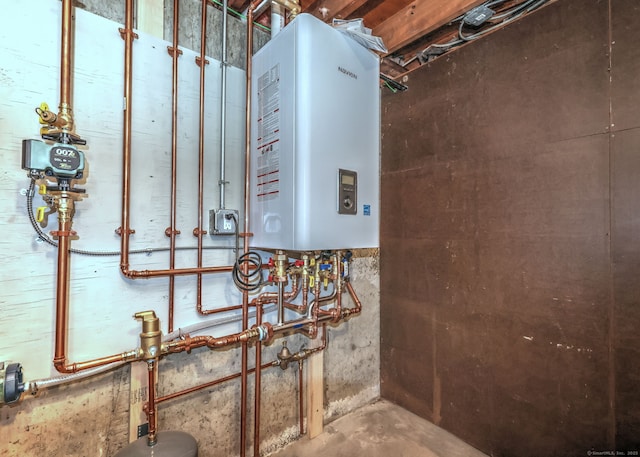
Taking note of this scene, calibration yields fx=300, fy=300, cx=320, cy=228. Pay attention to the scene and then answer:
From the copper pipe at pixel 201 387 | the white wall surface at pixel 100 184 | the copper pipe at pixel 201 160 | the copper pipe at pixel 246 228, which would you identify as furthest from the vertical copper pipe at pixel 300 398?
the copper pipe at pixel 201 160

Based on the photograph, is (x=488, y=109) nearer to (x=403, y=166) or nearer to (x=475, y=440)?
(x=403, y=166)

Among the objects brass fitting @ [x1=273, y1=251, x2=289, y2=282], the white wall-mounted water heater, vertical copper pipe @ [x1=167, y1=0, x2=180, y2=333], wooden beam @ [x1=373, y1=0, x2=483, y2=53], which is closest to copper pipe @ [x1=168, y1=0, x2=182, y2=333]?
vertical copper pipe @ [x1=167, y1=0, x2=180, y2=333]

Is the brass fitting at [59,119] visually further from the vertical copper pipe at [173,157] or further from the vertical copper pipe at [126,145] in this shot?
the vertical copper pipe at [173,157]

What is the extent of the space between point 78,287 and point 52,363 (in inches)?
11.4

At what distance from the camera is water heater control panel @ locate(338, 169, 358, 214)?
1.38 meters

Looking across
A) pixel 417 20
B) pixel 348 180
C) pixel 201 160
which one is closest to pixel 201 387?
pixel 201 160

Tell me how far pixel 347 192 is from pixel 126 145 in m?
0.95

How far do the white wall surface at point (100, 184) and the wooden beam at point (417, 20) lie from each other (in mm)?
919

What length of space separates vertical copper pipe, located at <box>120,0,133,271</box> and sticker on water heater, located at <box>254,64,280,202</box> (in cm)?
54

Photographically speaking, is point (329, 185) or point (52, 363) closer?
point (52, 363)

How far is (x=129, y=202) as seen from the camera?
123cm

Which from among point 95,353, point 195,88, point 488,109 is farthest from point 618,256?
point 95,353

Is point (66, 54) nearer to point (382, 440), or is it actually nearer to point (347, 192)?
point (347, 192)

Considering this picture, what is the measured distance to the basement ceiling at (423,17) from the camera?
4.83 feet
